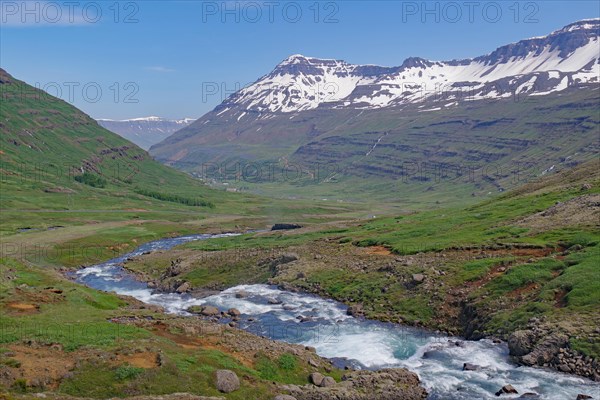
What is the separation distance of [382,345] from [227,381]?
66.2 ft

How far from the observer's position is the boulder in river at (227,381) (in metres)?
40.4

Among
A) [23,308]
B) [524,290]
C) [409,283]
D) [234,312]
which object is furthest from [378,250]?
[23,308]

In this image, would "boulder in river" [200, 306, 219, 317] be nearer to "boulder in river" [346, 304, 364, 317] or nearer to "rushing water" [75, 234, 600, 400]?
"rushing water" [75, 234, 600, 400]

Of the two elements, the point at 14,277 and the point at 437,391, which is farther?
the point at 14,277

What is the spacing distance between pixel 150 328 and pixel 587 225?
60.1 m

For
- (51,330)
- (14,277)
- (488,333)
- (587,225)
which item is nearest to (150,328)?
(51,330)

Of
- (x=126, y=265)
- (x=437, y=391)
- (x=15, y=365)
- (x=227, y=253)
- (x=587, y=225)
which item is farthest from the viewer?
(x=126, y=265)

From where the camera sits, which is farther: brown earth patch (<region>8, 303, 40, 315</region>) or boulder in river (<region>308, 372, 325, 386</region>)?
brown earth patch (<region>8, 303, 40, 315</region>)

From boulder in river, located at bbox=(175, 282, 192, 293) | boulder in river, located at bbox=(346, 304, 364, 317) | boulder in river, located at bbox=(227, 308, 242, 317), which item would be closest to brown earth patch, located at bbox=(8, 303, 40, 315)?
boulder in river, located at bbox=(227, 308, 242, 317)

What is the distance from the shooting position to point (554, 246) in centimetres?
7250

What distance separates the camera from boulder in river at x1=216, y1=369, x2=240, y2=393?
40375 mm

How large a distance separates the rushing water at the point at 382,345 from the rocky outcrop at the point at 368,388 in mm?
1619

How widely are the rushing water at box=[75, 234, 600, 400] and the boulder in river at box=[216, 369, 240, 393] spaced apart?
1282 centimetres

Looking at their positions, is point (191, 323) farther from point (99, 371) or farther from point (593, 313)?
point (593, 313)
